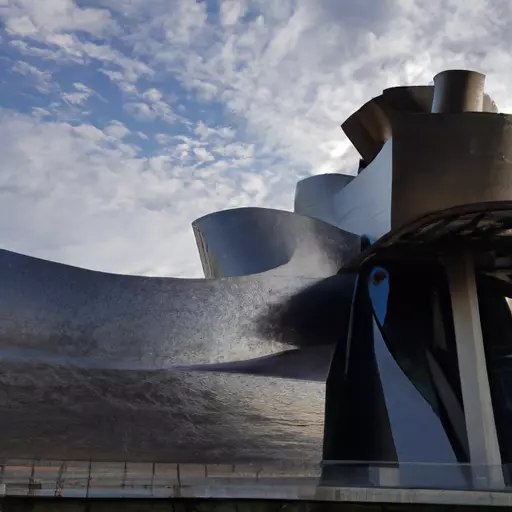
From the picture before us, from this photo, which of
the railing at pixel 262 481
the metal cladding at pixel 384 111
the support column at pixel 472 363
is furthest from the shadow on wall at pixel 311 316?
the metal cladding at pixel 384 111

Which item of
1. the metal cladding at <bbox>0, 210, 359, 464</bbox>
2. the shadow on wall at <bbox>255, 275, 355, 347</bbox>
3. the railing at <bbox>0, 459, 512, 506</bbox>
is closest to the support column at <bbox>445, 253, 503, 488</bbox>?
the shadow on wall at <bbox>255, 275, 355, 347</bbox>

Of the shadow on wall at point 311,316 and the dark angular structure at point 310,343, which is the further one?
the shadow on wall at point 311,316

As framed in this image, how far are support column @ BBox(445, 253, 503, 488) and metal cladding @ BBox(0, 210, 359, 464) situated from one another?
179 centimetres

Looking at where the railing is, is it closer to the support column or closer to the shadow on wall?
the support column

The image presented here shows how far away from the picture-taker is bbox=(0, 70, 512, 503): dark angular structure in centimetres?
613

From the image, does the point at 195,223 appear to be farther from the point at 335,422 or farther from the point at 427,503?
the point at 427,503

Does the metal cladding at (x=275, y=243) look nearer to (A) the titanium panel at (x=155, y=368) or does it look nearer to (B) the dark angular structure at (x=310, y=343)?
(B) the dark angular structure at (x=310, y=343)

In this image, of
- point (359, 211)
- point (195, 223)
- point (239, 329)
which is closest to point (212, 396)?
point (239, 329)

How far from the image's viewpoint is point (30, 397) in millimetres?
6250

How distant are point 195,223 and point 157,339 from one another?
4.17 m

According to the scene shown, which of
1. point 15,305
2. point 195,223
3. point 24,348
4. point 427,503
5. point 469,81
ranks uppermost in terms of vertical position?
point 469,81

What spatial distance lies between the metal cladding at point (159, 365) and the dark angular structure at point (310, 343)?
0.06 ft

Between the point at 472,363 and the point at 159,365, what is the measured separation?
14.3ft

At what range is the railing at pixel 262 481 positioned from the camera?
4.57 metres
